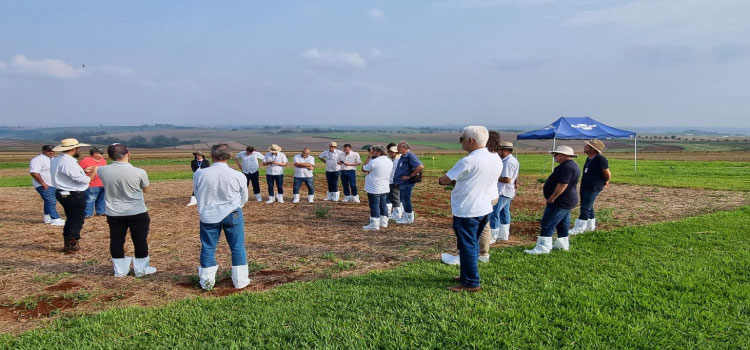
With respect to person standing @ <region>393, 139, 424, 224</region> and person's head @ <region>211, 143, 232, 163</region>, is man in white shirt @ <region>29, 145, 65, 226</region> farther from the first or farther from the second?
person standing @ <region>393, 139, 424, 224</region>

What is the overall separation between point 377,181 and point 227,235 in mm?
3983

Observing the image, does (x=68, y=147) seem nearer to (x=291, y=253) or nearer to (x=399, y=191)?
(x=291, y=253)

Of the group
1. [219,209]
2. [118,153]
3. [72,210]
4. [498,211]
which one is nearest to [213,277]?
[219,209]

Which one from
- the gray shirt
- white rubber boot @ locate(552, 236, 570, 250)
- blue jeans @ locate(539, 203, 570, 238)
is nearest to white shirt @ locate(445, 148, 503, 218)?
blue jeans @ locate(539, 203, 570, 238)

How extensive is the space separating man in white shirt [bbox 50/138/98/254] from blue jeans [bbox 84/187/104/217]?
11.6ft

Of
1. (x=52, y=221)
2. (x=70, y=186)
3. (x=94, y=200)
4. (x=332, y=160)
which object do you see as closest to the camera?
(x=70, y=186)

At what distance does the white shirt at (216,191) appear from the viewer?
16.8ft

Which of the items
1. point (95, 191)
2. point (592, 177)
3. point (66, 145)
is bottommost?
point (95, 191)

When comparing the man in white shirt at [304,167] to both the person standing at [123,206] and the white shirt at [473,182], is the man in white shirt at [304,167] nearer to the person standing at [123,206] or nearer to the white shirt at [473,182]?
the person standing at [123,206]

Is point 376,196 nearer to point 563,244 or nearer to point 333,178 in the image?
point 563,244

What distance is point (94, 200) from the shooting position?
1051cm

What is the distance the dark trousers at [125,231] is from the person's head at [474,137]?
460 centimetres

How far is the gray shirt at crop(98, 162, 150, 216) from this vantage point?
5555mm

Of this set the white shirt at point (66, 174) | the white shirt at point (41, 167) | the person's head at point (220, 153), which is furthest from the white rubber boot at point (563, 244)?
the white shirt at point (41, 167)
